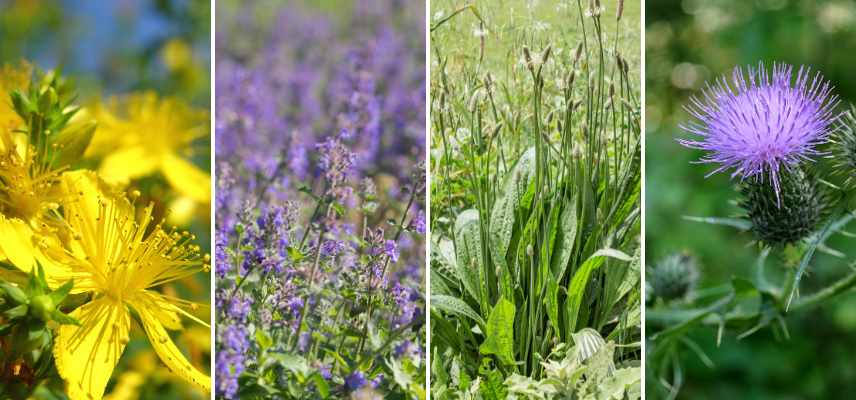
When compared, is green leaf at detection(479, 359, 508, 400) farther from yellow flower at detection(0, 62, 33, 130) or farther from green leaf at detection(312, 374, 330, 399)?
yellow flower at detection(0, 62, 33, 130)

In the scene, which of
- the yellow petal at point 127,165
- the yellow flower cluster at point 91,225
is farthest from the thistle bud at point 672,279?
the yellow petal at point 127,165

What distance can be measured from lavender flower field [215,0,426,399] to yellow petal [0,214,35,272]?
0.39 metres

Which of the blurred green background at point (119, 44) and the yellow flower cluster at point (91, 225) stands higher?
the blurred green background at point (119, 44)

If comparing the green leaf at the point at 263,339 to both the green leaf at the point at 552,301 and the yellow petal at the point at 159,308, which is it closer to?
the yellow petal at the point at 159,308

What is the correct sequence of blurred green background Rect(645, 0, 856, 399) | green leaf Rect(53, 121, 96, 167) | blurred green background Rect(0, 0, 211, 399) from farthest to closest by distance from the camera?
blurred green background Rect(645, 0, 856, 399), blurred green background Rect(0, 0, 211, 399), green leaf Rect(53, 121, 96, 167)

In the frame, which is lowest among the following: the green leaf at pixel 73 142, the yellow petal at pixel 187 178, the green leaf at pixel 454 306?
the green leaf at pixel 454 306

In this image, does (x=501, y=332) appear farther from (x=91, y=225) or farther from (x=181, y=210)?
(x=91, y=225)

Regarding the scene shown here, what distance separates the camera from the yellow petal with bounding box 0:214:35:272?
1604 mm

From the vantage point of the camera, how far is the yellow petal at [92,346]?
1613 millimetres

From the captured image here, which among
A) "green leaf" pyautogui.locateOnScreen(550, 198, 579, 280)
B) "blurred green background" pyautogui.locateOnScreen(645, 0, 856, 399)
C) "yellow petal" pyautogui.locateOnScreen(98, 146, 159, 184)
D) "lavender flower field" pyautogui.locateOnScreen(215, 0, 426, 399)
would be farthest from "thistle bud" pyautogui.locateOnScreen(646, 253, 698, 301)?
"yellow petal" pyautogui.locateOnScreen(98, 146, 159, 184)

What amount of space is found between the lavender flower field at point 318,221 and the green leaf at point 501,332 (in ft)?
0.50

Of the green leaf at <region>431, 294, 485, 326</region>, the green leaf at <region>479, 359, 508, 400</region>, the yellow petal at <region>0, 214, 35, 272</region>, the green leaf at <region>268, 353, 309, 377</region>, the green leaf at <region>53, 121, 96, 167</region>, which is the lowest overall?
the green leaf at <region>479, 359, 508, 400</region>

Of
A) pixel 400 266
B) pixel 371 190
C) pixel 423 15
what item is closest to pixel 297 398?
pixel 400 266

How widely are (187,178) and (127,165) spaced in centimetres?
12
